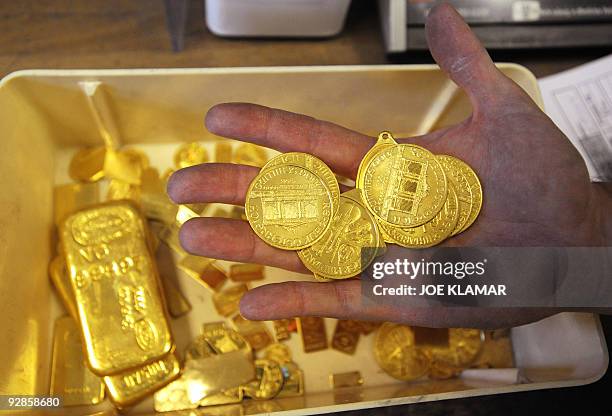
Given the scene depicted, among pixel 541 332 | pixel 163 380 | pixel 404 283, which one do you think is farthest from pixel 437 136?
pixel 163 380

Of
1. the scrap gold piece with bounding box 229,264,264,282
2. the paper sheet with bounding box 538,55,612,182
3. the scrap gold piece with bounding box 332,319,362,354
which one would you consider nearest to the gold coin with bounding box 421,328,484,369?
the scrap gold piece with bounding box 332,319,362,354

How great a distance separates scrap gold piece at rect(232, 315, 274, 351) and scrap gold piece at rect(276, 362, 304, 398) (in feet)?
0.18

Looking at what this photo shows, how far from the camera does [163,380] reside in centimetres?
94

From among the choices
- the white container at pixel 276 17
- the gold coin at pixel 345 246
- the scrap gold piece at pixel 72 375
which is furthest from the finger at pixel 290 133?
the scrap gold piece at pixel 72 375

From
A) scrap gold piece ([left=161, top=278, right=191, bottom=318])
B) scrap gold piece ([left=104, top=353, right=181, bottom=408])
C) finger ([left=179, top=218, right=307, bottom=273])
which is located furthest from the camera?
scrap gold piece ([left=161, top=278, right=191, bottom=318])

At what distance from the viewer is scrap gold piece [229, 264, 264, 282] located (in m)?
1.05

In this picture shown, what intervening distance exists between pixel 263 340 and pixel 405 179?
40 cm

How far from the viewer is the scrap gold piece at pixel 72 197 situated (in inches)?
41.7

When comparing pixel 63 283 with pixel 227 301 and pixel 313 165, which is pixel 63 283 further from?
pixel 313 165

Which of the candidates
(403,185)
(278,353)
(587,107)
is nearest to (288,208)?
(403,185)

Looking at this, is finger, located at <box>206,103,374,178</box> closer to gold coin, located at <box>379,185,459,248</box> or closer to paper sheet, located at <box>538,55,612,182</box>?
gold coin, located at <box>379,185,459,248</box>

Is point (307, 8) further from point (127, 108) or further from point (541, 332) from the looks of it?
point (541, 332)

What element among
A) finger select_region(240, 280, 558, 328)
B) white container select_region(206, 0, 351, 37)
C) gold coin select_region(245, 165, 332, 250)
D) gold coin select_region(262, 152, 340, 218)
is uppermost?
white container select_region(206, 0, 351, 37)

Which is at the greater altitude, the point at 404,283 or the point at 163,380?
the point at 404,283
